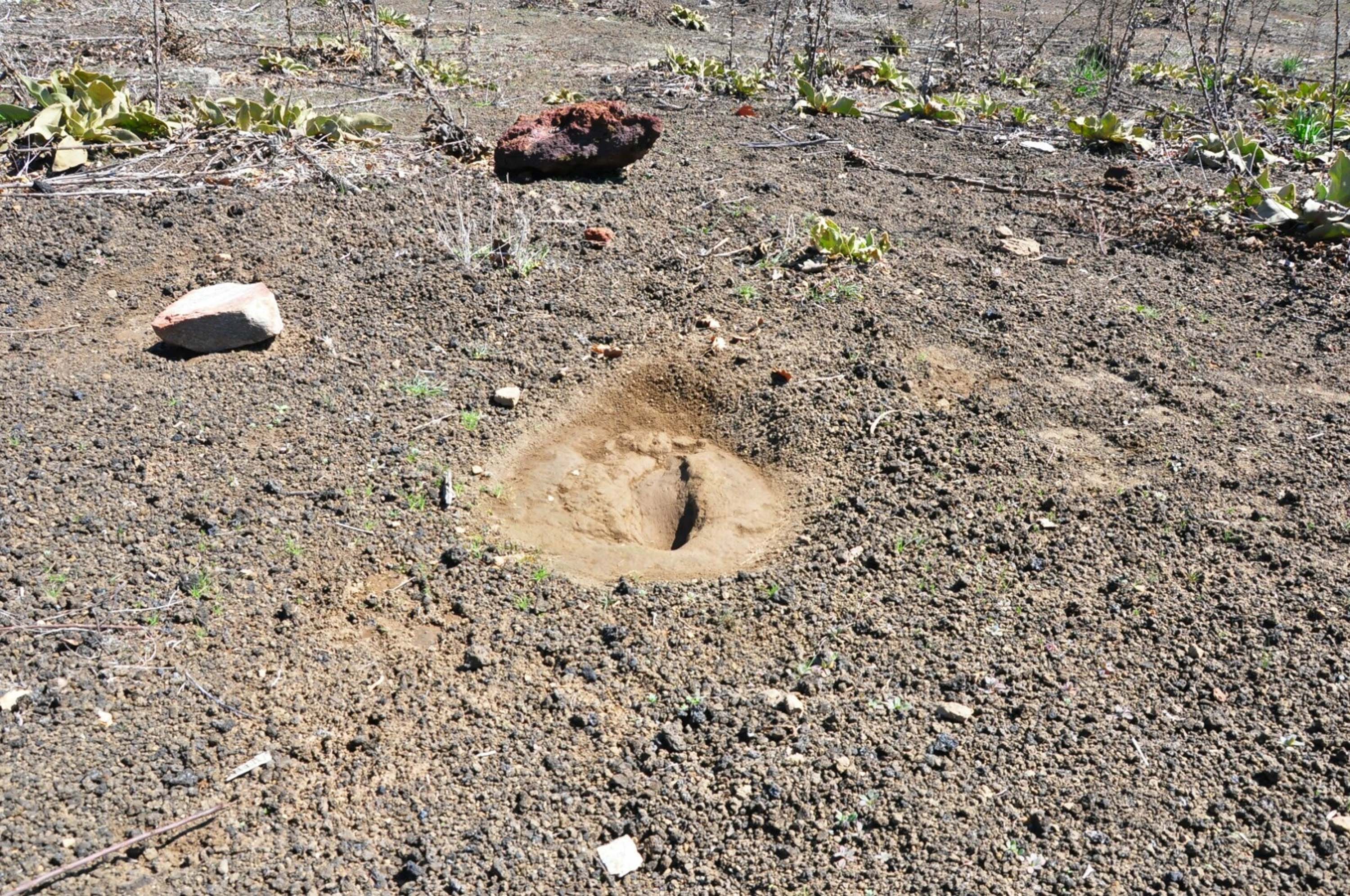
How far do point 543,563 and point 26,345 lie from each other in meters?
2.32

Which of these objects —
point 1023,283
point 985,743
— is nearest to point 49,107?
point 1023,283

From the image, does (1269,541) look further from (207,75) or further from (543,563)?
(207,75)

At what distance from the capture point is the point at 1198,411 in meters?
3.55

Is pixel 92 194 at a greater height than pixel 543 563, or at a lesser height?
greater

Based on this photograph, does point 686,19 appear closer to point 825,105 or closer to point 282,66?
point 825,105

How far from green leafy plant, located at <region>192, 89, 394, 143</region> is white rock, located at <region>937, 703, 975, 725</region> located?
442cm

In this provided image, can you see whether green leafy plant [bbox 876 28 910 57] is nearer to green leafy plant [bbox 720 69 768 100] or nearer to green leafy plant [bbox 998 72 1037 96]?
green leafy plant [bbox 998 72 1037 96]

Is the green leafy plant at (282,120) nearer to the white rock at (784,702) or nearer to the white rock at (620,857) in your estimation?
the white rock at (784,702)

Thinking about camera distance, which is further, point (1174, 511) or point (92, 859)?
point (1174, 511)

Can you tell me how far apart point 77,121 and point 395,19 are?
14.6 feet

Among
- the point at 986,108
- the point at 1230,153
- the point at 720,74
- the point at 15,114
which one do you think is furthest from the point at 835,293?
the point at 15,114

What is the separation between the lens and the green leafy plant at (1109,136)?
594 centimetres

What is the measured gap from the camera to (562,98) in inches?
257

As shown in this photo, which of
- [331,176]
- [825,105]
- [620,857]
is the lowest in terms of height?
[620,857]
